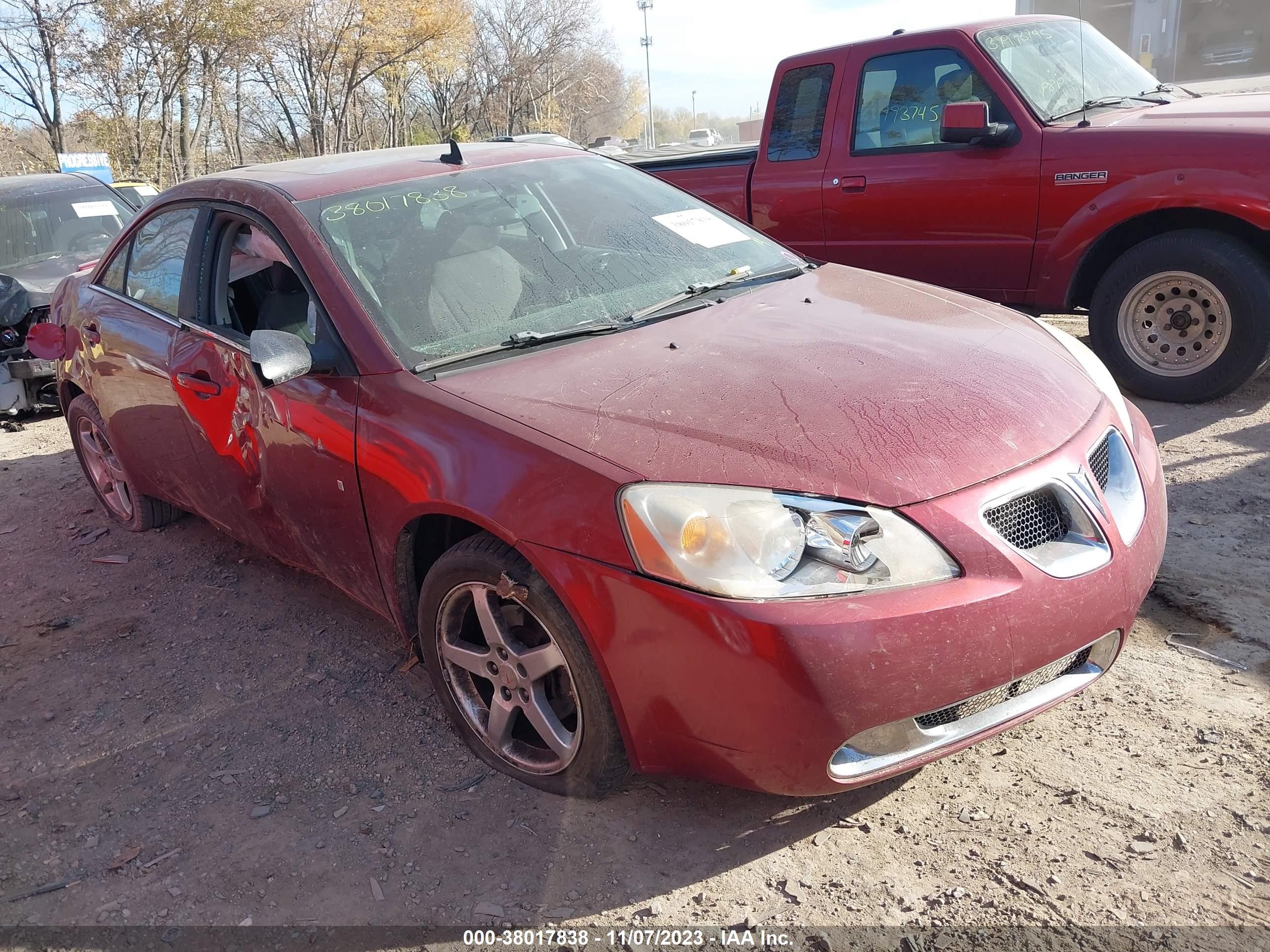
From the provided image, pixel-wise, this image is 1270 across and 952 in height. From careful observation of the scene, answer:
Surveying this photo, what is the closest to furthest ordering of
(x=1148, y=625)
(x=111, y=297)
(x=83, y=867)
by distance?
(x=83, y=867) < (x=1148, y=625) < (x=111, y=297)

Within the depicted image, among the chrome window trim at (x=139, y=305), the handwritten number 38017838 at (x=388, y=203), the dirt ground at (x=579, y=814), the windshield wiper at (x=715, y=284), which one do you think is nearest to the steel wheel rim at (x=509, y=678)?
the dirt ground at (x=579, y=814)

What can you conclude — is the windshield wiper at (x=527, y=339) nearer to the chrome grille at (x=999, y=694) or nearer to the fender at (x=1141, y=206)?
the chrome grille at (x=999, y=694)

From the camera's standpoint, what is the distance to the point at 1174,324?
515cm

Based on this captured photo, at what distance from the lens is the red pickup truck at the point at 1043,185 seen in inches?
193

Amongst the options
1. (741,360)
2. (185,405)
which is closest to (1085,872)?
(741,360)

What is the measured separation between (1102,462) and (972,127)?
338 centimetres

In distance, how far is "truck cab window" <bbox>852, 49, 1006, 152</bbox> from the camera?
5.64m

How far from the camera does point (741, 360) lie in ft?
8.83

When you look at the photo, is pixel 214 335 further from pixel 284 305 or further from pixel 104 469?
pixel 104 469

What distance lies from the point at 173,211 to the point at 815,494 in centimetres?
303

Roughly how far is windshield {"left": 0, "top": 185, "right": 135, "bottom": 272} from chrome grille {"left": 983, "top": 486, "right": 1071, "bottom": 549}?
8084mm

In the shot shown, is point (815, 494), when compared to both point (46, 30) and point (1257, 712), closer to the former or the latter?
point (1257, 712)

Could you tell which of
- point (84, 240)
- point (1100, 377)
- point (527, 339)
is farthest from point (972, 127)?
point (84, 240)

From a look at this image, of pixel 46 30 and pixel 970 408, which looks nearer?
pixel 970 408
